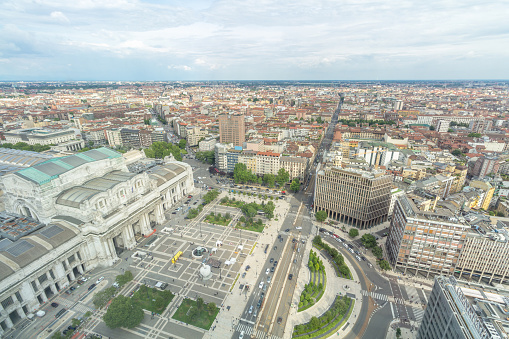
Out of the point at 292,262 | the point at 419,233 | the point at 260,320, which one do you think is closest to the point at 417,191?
the point at 419,233

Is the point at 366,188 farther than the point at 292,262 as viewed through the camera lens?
Yes

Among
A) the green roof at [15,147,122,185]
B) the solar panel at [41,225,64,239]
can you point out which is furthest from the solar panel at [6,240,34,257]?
the green roof at [15,147,122,185]

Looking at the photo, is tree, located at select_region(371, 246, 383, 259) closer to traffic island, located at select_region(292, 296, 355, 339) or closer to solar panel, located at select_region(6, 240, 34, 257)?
traffic island, located at select_region(292, 296, 355, 339)

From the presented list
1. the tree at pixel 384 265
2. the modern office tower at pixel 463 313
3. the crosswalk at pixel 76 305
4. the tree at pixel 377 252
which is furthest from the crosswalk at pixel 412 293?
the crosswalk at pixel 76 305

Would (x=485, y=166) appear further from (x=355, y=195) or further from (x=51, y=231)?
(x=51, y=231)

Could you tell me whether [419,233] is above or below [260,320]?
above

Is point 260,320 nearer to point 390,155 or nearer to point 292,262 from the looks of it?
point 292,262
